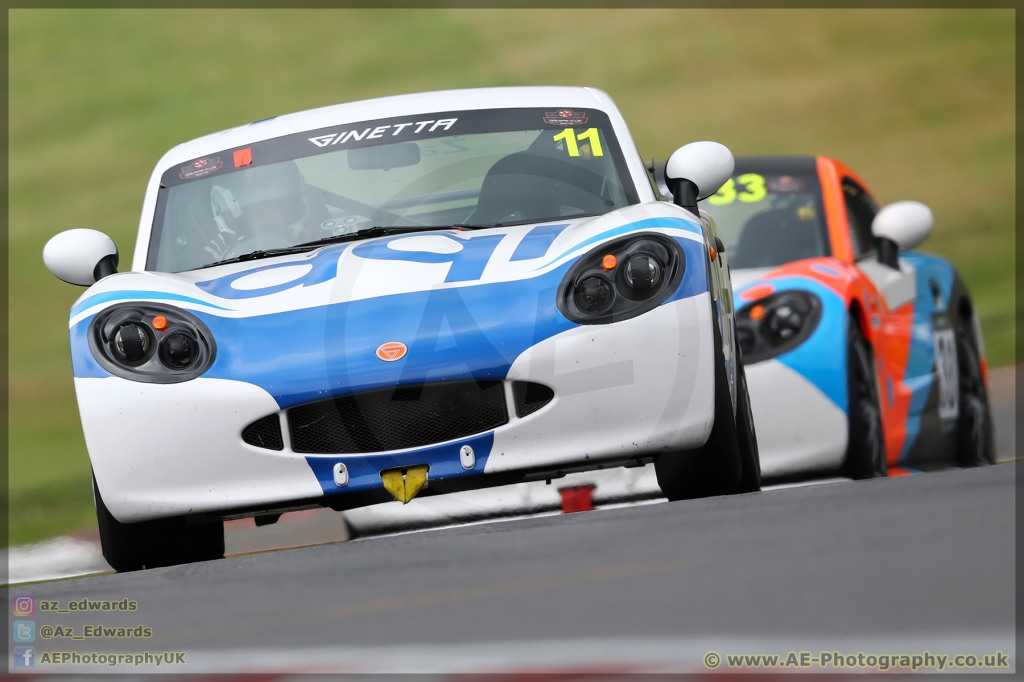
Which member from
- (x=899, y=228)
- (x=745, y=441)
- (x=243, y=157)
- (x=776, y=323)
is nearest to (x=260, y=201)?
(x=243, y=157)

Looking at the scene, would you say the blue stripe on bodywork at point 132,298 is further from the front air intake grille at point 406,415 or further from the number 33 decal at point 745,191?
the number 33 decal at point 745,191

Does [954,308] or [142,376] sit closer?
[142,376]

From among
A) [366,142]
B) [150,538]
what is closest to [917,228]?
[366,142]

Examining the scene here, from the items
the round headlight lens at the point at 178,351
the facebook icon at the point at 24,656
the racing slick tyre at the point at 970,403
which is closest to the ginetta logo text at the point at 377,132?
the round headlight lens at the point at 178,351

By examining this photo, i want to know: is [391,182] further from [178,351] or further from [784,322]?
[784,322]

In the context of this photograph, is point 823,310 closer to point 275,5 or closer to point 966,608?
point 966,608

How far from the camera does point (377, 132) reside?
4.99 metres

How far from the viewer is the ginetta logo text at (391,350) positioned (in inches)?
146

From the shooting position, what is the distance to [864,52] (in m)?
27.5

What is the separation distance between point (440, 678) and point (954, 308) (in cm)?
520

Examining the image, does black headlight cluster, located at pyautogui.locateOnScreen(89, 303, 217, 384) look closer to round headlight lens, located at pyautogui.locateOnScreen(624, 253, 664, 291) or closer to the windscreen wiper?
the windscreen wiper

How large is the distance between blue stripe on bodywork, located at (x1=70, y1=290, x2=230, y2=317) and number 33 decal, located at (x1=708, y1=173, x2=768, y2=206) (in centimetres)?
338

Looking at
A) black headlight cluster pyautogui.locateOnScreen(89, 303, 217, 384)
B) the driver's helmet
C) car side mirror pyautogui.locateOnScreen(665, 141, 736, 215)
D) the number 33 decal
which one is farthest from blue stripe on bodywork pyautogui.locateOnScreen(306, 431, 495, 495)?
the number 33 decal

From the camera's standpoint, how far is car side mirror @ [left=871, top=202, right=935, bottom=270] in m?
6.50
